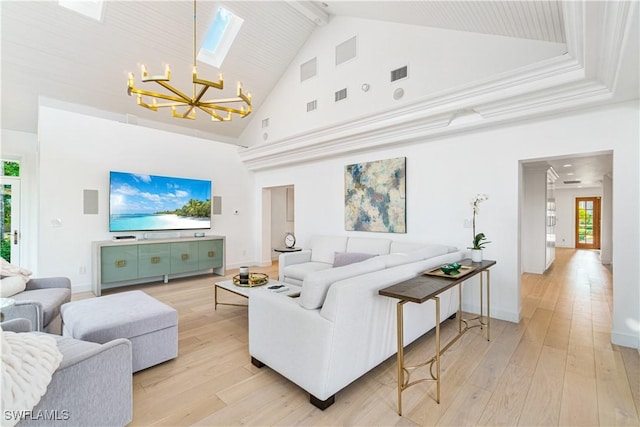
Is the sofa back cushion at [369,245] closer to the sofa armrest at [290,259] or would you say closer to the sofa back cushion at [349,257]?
the sofa back cushion at [349,257]

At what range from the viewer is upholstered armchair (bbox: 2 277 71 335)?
89.4 inches

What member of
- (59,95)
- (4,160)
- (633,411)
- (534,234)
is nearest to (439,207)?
(633,411)

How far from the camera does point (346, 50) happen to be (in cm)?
499

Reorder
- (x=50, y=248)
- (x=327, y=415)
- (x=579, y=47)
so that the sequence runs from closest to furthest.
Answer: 1. (x=327, y=415)
2. (x=579, y=47)
3. (x=50, y=248)

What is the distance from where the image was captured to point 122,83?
17.1 ft

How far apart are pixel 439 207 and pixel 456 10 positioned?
2.32 metres

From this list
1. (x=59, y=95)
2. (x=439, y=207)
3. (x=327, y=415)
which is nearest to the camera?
(x=327, y=415)

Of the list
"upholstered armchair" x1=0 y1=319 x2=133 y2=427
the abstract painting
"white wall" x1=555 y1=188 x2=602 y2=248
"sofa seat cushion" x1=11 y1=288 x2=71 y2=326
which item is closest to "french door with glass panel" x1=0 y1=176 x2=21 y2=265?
"sofa seat cushion" x1=11 y1=288 x2=71 y2=326

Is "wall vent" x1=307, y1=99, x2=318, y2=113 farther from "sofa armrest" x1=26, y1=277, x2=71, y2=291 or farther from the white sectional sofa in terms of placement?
"sofa armrest" x1=26, y1=277, x2=71, y2=291

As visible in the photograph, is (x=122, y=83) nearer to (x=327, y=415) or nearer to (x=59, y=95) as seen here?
(x=59, y=95)

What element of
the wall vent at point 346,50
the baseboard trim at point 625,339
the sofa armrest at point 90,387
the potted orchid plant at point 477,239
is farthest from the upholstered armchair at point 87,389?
the wall vent at point 346,50

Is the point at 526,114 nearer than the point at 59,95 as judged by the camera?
Yes

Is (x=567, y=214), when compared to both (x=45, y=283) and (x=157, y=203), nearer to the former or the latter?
(x=157, y=203)

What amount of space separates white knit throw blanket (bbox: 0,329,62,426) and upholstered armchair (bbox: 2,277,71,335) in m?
1.43
